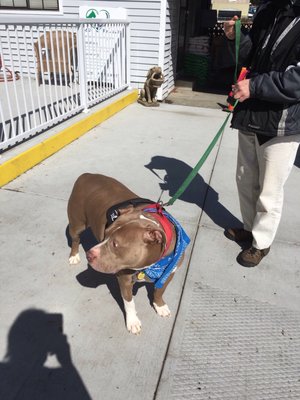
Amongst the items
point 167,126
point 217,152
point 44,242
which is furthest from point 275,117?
point 167,126

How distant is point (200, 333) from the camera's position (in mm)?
2291

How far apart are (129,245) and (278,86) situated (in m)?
1.41

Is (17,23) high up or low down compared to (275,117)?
up

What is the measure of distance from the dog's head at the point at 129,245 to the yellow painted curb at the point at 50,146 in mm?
2618

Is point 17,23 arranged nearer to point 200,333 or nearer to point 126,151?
point 126,151

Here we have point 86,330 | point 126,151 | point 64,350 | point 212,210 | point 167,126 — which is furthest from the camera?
point 167,126

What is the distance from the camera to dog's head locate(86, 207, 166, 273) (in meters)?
1.76

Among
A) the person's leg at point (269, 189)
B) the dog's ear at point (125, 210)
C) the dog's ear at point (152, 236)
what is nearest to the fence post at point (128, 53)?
the person's leg at point (269, 189)

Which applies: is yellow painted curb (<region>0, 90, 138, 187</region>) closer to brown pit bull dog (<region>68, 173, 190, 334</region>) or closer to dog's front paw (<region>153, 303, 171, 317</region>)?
brown pit bull dog (<region>68, 173, 190, 334</region>)

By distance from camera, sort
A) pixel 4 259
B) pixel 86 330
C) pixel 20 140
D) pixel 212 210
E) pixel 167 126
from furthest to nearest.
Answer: pixel 167 126 < pixel 20 140 < pixel 212 210 < pixel 4 259 < pixel 86 330

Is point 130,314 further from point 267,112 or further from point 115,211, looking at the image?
point 267,112

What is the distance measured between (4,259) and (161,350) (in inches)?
59.8

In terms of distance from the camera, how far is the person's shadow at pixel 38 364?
1.87 meters

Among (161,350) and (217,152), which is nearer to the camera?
(161,350)
